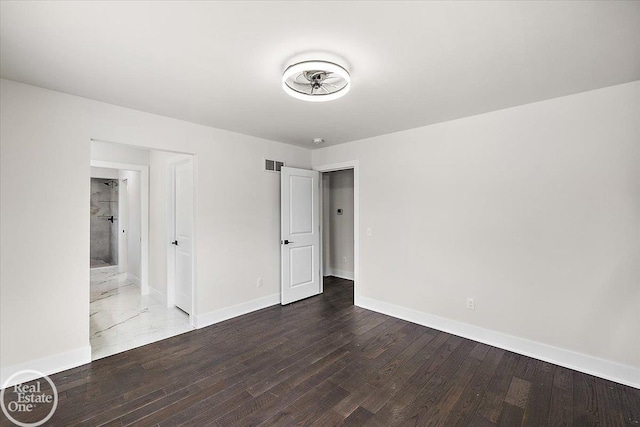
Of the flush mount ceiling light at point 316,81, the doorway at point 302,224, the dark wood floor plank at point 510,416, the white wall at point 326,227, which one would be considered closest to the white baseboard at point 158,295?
the doorway at point 302,224

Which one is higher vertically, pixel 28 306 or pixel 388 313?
pixel 28 306

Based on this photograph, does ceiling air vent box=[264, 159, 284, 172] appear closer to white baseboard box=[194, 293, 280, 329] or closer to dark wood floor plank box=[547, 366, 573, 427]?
white baseboard box=[194, 293, 280, 329]

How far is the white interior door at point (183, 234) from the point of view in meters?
3.62

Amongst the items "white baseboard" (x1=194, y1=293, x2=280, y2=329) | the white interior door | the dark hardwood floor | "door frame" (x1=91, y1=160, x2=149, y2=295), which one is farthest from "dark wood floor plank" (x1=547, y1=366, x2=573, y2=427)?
"door frame" (x1=91, y1=160, x2=149, y2=295)

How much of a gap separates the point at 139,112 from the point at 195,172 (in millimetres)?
833

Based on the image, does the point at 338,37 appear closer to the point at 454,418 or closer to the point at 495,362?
the point at 454,418

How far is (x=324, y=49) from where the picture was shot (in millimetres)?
1825

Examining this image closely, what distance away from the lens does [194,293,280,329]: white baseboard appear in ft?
11.2

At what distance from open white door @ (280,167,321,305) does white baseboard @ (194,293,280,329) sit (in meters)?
0.20

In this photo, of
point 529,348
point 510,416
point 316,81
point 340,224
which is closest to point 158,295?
point 340,224

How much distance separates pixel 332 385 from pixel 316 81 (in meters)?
2.44

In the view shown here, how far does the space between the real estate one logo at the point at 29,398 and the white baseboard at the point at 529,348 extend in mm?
3403

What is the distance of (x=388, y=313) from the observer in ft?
12.5

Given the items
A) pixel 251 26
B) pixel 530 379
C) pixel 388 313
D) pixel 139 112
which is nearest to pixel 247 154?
pixel 139 112
